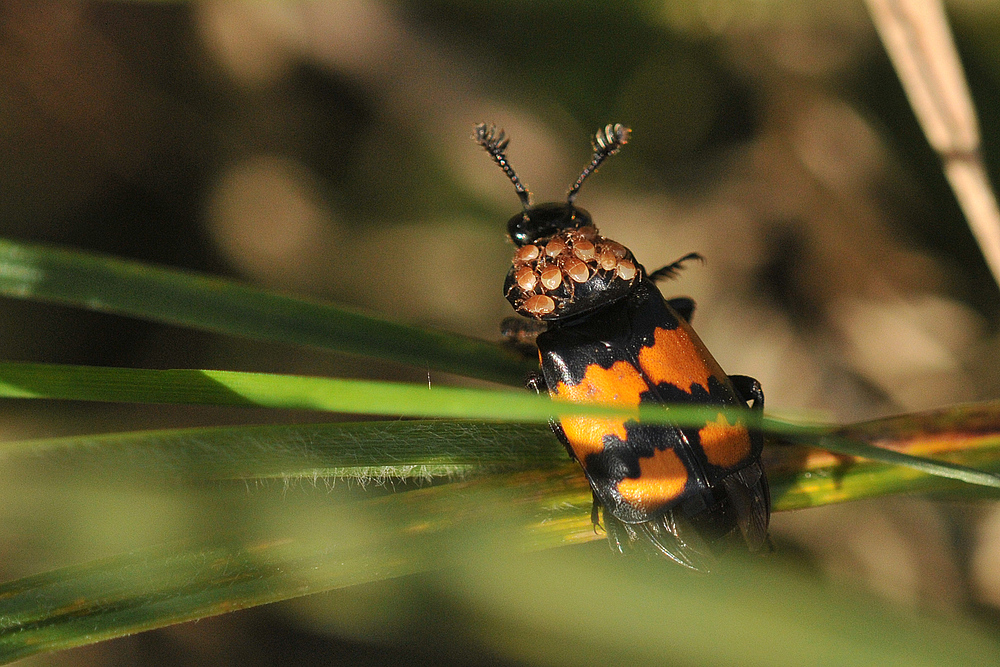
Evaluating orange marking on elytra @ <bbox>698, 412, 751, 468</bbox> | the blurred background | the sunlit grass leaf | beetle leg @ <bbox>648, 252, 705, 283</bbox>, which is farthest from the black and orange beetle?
the blurred background

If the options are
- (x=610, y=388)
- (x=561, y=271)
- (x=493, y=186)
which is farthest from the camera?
(x=493, y=186)

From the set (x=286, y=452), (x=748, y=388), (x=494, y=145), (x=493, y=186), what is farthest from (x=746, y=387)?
(x=493, y=186)

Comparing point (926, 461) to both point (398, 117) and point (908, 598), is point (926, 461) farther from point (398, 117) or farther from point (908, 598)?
point (398, 117)

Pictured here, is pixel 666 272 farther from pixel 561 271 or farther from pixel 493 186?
pixel 493 186

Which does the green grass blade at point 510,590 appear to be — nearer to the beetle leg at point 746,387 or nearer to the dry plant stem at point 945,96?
the beetle leg at point 746,387

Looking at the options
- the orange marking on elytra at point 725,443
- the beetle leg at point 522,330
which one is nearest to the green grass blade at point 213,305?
the beetle leg at point 522,330

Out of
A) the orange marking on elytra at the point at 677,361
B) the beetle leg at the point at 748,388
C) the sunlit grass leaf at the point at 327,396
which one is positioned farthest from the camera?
the beetle leg at the point at 748,388

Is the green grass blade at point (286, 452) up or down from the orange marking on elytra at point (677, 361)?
down
